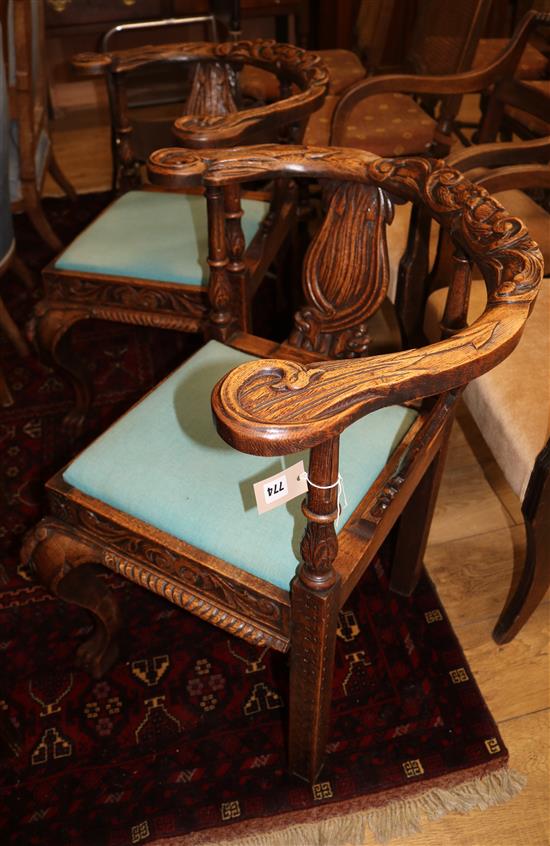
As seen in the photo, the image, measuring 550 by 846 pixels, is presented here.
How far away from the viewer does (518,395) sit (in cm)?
138

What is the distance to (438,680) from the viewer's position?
151 cm

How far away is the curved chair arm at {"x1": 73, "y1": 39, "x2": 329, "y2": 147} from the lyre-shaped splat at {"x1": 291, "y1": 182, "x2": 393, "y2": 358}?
0.31 meters

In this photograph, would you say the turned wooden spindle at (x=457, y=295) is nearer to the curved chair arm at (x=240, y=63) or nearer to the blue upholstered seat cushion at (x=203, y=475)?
the blue upholstered seat cushion at (x=203, y=475)

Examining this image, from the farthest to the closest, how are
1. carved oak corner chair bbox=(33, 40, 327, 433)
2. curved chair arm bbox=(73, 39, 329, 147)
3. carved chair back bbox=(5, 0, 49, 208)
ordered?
carved chair back bbox=(5, 0, 49, 208) → carved oak corner chair bbox=(33, 40, 327, 433) → curved chair arm bbox=(73, 39, 329, 147)

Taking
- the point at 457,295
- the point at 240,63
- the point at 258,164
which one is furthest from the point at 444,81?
the point at 457,295

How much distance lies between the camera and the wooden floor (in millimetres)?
1328

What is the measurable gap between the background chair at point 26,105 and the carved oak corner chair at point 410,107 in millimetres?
897

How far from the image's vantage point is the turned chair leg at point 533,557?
1268mm

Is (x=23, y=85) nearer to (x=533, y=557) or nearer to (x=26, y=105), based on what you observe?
(x=26, y=105)

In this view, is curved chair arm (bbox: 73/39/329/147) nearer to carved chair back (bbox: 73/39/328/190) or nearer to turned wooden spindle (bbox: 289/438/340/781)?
carved chair back (bbox: 73/39/328/190)

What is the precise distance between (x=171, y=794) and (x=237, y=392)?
92cm

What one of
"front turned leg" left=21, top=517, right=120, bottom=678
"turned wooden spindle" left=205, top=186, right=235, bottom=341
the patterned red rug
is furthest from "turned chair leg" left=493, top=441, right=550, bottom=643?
A: "front turned leg" left=21, top=517, right=120, bottom=678

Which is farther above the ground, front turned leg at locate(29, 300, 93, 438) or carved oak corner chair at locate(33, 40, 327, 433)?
carved oak corner chair at locate(33, 40, 327, 433)

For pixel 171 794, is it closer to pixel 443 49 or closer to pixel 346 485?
pixel 346 485
